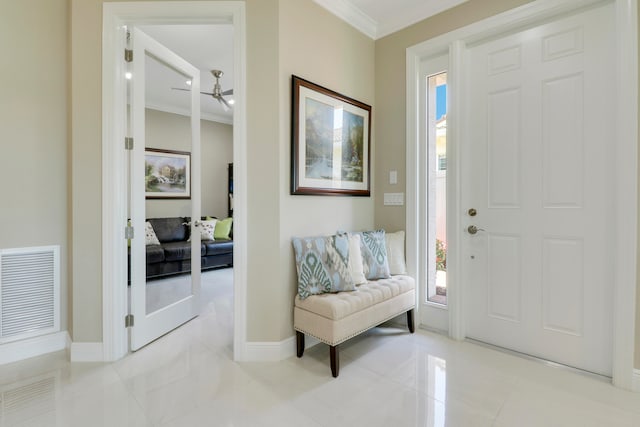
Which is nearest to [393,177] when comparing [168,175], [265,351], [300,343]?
[300,343]

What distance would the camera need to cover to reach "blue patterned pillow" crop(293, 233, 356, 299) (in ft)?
6.99

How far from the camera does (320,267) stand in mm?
2162

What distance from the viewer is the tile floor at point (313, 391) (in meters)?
1.54

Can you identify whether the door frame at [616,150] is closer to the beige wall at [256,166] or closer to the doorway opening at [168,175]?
the beige wall at [256,166]

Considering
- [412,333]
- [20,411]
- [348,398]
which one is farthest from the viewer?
[412,333]

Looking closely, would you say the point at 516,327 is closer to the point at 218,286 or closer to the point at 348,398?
the point at 348,398

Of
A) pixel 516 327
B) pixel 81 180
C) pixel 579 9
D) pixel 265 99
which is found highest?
pixel 579 9

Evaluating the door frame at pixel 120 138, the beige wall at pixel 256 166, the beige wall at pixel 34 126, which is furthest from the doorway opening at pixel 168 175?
the beige wall at pixel 34 126

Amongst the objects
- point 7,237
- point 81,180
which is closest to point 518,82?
point 81,180

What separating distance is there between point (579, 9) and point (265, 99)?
2145mm

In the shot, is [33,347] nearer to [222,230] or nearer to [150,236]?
[150,236]

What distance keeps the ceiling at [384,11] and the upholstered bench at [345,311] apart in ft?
7.42

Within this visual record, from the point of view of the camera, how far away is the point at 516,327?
2.25m

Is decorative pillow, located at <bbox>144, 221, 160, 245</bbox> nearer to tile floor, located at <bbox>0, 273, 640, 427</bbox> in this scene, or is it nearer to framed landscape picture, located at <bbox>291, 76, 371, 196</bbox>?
tile floor, located at <bbox>0, 273, 640, 427</bbox>
